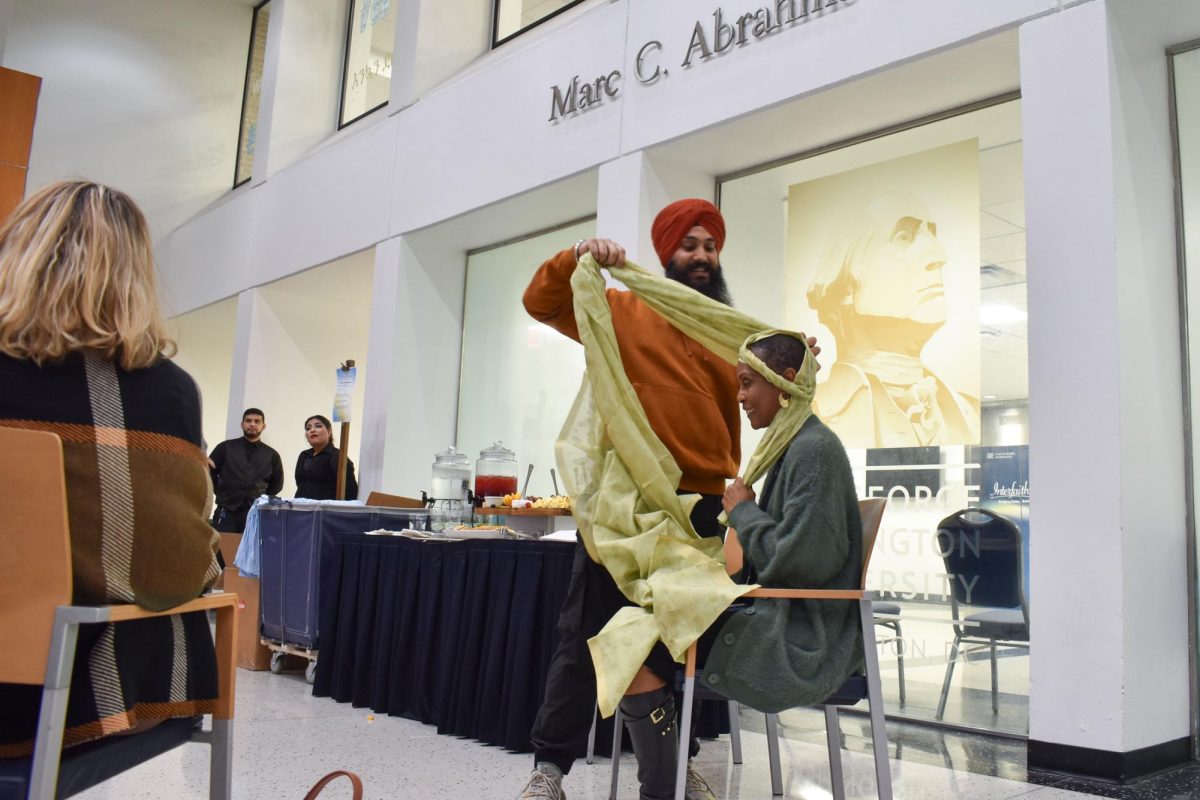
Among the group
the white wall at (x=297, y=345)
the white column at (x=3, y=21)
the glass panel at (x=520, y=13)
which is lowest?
the white wall at (x=297, y=345)

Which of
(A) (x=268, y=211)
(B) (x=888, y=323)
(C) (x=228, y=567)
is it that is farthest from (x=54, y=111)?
(B) (x=888, y=323)

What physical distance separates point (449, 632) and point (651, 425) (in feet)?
5.07

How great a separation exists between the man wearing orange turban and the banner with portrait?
1969 millimetres

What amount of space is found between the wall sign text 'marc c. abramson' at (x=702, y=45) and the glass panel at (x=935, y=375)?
2.30 ft

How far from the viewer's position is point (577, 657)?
7.52 feet

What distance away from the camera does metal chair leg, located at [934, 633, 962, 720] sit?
3904 mm

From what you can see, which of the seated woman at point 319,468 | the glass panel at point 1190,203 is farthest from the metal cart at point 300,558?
the glass panel at point 1190,203

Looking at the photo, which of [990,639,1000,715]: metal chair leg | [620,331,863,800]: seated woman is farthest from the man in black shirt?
[620,331,863,800]: seated woman

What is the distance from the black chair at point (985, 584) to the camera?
3.74m

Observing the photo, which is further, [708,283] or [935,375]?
[935,375]

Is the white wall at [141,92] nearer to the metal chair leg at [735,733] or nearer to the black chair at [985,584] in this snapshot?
the black chair at [985,584]

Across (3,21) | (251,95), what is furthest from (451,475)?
(3,21)

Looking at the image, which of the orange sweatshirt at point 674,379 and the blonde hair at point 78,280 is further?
the orange sweatshirt at point 674,379

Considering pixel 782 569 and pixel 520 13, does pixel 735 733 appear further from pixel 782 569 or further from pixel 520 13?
pixel 520 13
